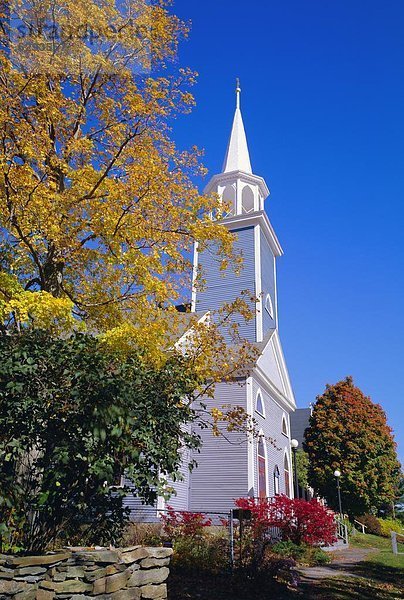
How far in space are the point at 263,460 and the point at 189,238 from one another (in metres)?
12.2

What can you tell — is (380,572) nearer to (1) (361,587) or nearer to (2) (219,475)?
(1) (361,587)

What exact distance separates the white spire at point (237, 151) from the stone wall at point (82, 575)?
20769 millimetres

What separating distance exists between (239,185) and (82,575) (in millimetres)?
21058

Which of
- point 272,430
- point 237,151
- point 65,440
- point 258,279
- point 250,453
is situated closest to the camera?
point 65,440

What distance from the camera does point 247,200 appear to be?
25406 millimetres

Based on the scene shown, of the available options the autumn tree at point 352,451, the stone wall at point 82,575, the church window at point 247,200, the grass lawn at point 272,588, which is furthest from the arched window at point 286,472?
the stone wall at point 82,575

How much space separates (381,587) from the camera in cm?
1017

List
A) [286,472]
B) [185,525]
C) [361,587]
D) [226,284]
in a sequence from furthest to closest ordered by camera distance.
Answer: [286,472] → [226,284] → [185,525] → [361,587]

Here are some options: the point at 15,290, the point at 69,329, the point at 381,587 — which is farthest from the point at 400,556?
the point at 15,290

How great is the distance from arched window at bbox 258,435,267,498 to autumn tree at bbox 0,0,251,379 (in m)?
9.43

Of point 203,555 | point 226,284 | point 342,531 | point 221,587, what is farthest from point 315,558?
point 226,284

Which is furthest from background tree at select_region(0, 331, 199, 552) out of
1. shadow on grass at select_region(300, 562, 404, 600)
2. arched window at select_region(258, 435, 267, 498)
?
arched window at select_region(258, 435, 267, 498)

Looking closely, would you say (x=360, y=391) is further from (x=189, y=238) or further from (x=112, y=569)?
(x=112, y=569)

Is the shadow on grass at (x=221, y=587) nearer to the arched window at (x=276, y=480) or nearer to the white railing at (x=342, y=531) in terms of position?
the arched window at (x=276, y=480)
